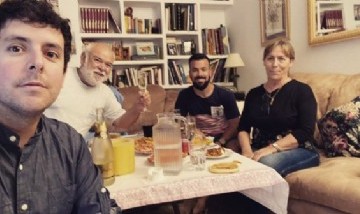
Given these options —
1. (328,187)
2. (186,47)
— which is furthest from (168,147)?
(186,47)

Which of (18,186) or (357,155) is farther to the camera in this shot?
(357,155)

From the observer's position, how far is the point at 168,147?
4.87 ft

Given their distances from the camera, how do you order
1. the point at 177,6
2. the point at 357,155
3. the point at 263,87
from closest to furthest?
1. the point at 357,155
2. the point at 263,87
3. the point at 177,6

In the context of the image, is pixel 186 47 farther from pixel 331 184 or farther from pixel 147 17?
pixel 331 184

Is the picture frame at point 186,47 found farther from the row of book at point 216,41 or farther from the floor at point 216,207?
the floor at point 216,207

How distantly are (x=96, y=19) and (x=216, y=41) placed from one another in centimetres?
149

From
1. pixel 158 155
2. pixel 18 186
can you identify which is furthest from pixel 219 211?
pixel 18 186

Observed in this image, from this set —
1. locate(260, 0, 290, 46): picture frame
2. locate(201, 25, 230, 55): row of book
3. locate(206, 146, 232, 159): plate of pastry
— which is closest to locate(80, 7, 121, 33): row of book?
locate(201, 25, 230, 55): row of book

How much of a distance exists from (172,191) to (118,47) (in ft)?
9.88

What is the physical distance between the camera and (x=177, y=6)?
4348 millimetres

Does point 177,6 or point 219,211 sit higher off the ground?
point 177,6

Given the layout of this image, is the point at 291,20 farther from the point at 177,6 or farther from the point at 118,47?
the point at 118,47

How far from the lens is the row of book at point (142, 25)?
13.6 ft

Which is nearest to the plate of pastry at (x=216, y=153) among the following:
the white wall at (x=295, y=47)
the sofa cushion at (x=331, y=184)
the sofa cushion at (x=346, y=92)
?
the sofa cushion at (x=331, y=184)
